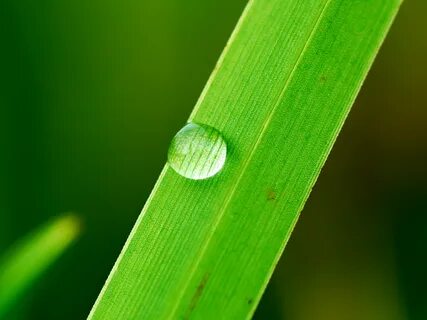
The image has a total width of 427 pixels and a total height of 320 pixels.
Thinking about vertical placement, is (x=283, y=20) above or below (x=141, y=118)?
above

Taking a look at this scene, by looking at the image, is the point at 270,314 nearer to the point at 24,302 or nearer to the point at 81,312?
the point at 81,312

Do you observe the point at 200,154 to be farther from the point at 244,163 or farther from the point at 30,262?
the point at 30,262

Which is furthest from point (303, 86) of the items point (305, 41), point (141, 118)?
point (141, 118)

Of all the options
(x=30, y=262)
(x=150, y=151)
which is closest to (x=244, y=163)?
(x=30, y=262)

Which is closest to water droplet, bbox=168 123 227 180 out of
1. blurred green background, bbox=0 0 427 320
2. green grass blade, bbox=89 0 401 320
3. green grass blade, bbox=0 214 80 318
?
green grass blade, bbox=89 0 401 320

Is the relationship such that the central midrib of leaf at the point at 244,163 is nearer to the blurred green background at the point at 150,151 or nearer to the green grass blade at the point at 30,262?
the green grass blade at the point at 30,262

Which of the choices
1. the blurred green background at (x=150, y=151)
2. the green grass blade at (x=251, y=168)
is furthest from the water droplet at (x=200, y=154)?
the blurred green background at (x=150, y=151)
